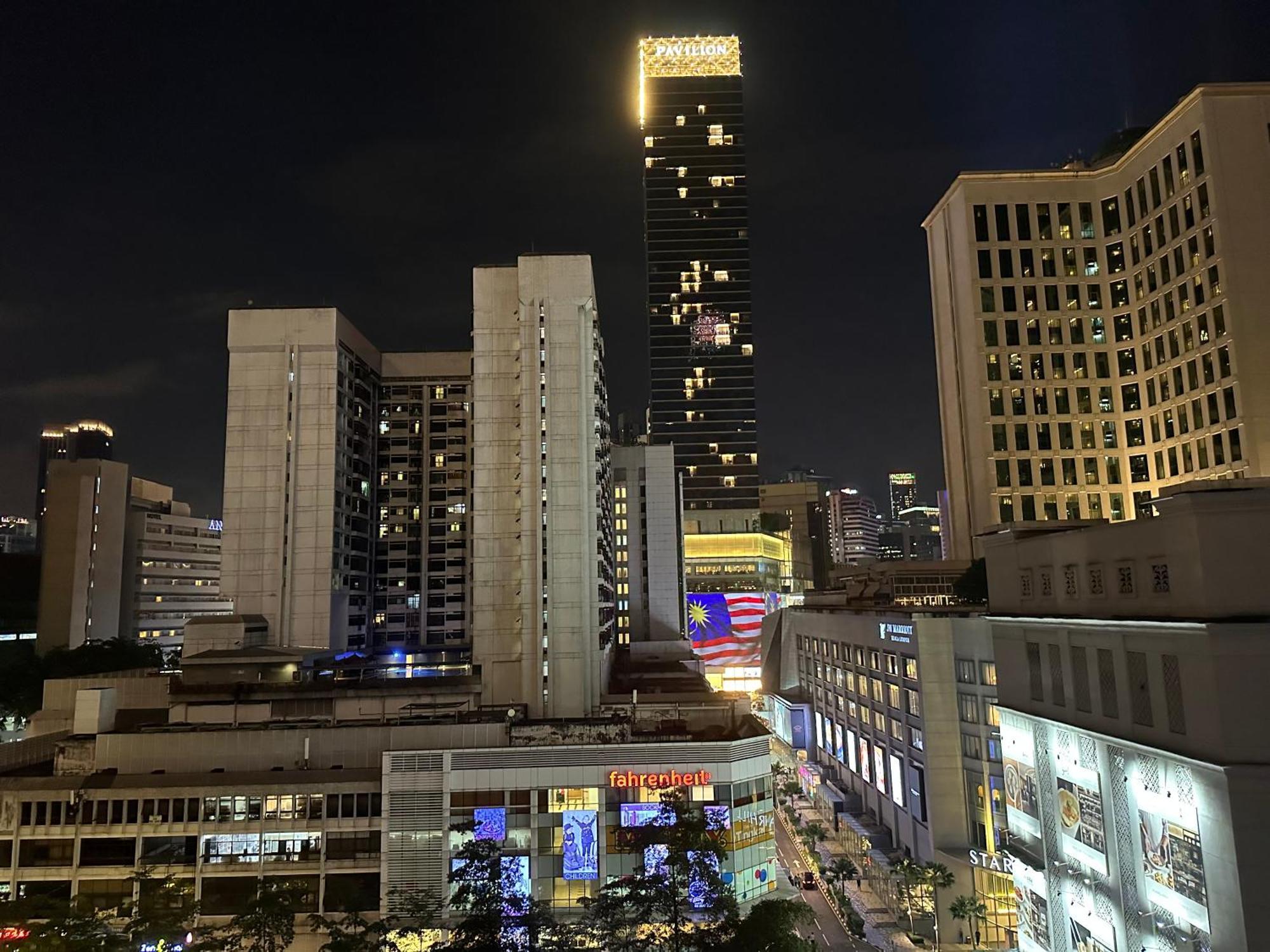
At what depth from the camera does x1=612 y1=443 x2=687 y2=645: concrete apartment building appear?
5753 inches

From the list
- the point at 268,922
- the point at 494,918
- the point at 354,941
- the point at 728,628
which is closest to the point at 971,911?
the point at 494,918

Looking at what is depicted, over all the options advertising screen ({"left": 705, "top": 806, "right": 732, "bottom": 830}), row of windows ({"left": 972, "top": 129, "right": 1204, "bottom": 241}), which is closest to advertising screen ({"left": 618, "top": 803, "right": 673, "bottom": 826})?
advertising screen ({"left": 705, "top": 806, "right": 732, "bottom": 830})

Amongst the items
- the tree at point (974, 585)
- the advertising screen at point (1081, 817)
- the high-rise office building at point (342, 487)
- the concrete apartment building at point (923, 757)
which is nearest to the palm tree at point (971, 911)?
the concrete apartment building at point (923, 757)

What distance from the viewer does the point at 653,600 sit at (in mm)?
146125

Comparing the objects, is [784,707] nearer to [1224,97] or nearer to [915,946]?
[915,946]

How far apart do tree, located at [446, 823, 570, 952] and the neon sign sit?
1014 centimetres

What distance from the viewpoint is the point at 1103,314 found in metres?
93.8

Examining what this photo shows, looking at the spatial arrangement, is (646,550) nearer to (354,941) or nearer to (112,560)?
(112,560)

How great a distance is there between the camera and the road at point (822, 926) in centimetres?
5606

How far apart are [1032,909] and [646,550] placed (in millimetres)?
109581

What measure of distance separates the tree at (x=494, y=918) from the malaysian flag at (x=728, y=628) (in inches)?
4552

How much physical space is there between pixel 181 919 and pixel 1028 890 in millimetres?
41733

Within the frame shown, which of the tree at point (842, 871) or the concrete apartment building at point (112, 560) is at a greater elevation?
the concrete apartment building at point (112, 560)

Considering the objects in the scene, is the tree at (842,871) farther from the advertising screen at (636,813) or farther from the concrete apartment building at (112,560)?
the concrete apartment building at (112,560)
